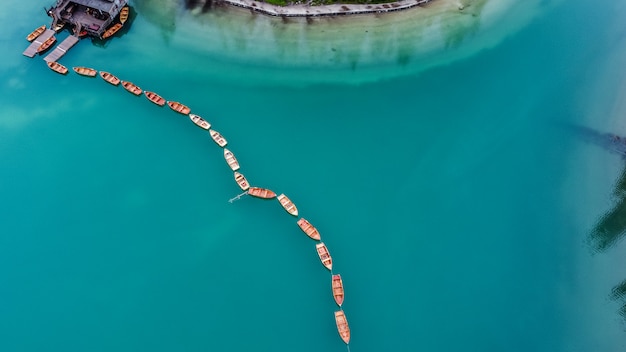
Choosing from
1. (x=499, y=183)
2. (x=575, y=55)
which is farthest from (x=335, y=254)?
(x=575, y=55)

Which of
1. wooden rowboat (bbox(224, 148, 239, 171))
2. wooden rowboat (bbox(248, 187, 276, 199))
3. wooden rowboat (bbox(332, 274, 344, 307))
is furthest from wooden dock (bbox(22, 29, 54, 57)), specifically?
wooden rowboat (bbox(332, 274, 344, 307))

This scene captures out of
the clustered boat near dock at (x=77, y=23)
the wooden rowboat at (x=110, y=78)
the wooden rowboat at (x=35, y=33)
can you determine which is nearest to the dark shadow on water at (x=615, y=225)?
the wooden rowboat at (x=110, y=78)

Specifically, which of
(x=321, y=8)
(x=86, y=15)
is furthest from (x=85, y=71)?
(x=321, y=8)

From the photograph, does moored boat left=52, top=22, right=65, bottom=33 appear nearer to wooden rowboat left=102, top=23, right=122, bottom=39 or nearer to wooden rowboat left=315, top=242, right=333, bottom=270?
wooden rowboat left=102, top=23, right=122, bottom=39

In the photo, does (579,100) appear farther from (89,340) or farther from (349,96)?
(89,340)

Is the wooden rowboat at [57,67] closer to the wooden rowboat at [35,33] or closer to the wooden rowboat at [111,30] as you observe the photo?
the wooden rowboat at [35,33]

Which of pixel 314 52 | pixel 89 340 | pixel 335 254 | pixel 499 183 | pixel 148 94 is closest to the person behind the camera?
pixel 89 340
